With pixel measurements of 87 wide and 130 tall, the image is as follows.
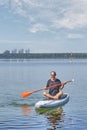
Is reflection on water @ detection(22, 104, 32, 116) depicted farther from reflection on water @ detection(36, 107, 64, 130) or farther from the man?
the man

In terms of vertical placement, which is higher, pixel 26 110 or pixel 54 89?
pixel 54 89

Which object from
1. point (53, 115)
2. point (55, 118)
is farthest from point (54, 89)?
point (55, 118)

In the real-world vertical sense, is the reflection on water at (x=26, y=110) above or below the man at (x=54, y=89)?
below

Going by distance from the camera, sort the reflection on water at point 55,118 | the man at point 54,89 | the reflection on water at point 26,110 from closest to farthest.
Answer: the reflection on water at point 55,118 < the reflection on water at point 26,110 < the man at point 54,89

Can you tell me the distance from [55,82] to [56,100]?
1.20m

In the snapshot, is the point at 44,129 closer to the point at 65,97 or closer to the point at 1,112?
the point at 1,112

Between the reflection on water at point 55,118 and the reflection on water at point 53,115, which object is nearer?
the reflection on water at point 55,118

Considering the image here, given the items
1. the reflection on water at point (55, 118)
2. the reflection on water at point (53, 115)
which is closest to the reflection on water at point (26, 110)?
the reflection on water at point (53, 115)

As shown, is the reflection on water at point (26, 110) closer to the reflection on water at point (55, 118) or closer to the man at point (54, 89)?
the reflection on water at point (55, 118)

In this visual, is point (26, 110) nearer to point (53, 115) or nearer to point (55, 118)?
point (53, 115)

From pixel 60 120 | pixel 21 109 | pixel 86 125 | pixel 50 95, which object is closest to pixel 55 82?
pixel 50 95

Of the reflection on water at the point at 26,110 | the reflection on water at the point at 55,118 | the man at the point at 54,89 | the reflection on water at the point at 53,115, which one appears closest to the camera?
the reflection on water at the point at 55,118

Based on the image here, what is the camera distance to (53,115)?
1016 inches

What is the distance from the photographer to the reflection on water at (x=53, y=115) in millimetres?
22433
